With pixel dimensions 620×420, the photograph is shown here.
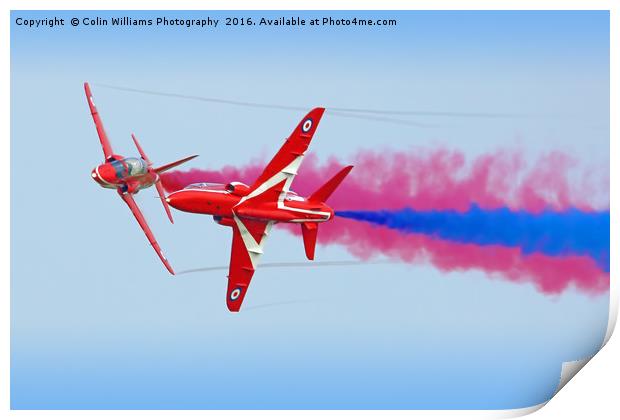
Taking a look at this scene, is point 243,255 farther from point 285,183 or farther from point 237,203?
point 285,183

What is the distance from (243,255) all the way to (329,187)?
1.01m

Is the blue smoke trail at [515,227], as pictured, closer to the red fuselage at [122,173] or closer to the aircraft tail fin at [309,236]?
the aircraft tail fin at [309,236]

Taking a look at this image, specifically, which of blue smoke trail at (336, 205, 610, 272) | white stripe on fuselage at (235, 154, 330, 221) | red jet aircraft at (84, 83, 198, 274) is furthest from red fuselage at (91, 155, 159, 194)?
blue smoke trail at (336, 205, 610, 272)

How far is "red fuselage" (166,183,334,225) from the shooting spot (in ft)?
51.0

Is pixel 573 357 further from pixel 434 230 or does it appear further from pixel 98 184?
pixel 98 184

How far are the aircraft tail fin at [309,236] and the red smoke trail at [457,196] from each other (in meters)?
0.21

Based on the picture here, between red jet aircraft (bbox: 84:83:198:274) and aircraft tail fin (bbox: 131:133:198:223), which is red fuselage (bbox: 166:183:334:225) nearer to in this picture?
aircraft tail fin (bbox: 131:133:198:223)

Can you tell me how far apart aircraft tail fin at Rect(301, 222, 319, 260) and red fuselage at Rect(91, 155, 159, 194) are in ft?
4.59

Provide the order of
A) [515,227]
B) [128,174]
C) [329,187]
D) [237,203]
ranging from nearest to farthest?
[329,187] < [237,203] < [128,174] < [515,227]

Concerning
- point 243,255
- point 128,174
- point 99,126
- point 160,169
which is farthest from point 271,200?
point 99,126

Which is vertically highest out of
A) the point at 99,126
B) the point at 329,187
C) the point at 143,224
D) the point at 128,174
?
the point at 99,126

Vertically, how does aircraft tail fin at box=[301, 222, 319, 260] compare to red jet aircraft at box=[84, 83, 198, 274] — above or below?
below

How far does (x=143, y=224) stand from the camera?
15.6 m

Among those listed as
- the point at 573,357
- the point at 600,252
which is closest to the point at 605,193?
the point at 600,252
